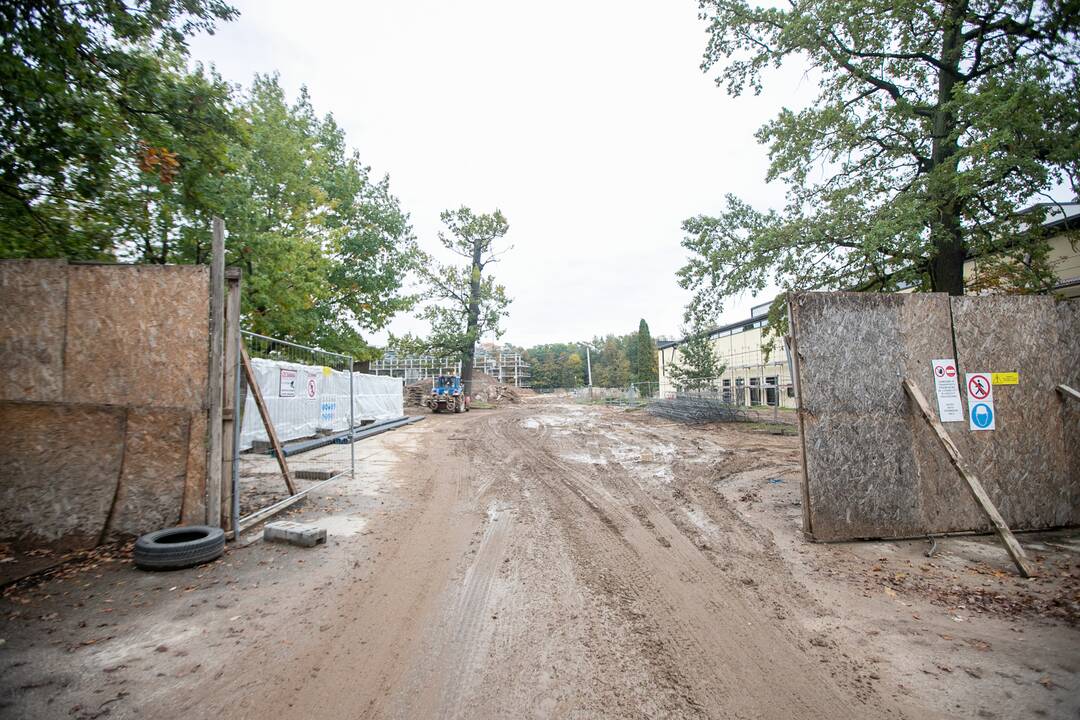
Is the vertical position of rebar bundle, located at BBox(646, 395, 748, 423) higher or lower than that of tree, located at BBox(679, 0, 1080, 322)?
lower

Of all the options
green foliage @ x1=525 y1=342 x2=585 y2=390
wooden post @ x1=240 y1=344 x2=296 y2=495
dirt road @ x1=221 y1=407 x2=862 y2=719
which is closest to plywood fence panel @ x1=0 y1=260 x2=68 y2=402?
wooden post @ x1=240 y1=344 x2=296 y2=495

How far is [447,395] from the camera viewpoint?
3091 cm

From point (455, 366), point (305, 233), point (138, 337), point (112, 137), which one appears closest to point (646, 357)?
point (455, 366)

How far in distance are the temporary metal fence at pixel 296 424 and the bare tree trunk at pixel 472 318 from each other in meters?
24.5

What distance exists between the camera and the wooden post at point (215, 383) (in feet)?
17.0

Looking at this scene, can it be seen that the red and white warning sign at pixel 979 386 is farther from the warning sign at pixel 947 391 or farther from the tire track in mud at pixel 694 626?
the tire track in mud at pixel 694 626

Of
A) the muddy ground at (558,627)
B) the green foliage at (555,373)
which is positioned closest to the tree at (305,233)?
the muddy ground at (558,627)

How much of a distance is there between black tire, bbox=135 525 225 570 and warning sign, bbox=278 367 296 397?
12.6ft

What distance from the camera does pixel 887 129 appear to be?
420 inches

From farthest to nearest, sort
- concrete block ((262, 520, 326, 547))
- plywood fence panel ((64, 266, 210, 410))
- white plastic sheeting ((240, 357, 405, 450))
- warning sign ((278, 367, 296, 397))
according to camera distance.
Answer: white plastic sheeting ((240, 357, 405, 450)) → warning sign ((278, 367, 296, 397)) → concrete block ((262, 520, 326, 547)) → plywood fence panel ((64, 266, 210, 410))

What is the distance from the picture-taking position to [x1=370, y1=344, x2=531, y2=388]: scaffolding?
4087 centimetres

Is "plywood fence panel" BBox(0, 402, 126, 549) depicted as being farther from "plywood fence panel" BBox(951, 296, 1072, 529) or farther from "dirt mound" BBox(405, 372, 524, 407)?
"dirt mound" BBox(405, 372, 524, 407)

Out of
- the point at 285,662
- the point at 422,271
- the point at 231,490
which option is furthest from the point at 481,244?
the point at 285,662

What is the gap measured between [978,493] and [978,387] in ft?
5.77
